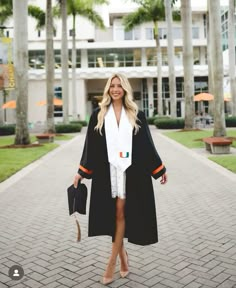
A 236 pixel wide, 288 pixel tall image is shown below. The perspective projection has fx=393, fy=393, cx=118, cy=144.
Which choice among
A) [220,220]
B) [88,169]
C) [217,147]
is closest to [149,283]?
[88,169]

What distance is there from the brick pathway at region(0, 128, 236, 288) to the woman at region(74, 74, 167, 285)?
474 mm

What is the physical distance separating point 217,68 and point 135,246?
1330 cm

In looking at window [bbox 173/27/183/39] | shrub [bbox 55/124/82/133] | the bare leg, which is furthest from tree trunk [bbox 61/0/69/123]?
the bare leg

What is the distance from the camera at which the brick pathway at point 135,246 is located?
3707mm

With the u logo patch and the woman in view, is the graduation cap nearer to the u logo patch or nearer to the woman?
the woman

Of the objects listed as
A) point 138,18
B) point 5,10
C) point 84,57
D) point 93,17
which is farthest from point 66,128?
point 84,57

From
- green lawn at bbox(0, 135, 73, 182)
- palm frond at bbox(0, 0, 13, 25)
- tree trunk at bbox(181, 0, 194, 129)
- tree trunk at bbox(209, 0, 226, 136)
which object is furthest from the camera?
palm frond at bbox(0, 0, 13, 25)

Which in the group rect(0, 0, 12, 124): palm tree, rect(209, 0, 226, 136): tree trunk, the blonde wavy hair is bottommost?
the blonde wavy hair

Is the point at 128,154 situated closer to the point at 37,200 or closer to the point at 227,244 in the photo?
the point at 227,244

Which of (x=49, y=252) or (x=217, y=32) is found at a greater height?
(x=217, y=32)

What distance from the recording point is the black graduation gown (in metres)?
3.61

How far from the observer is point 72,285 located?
3.56 metres

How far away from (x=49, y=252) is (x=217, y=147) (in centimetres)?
1017

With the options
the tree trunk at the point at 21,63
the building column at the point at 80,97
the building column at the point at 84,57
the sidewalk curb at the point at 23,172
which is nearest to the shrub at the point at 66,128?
the tree trunk at the point at 21,63
